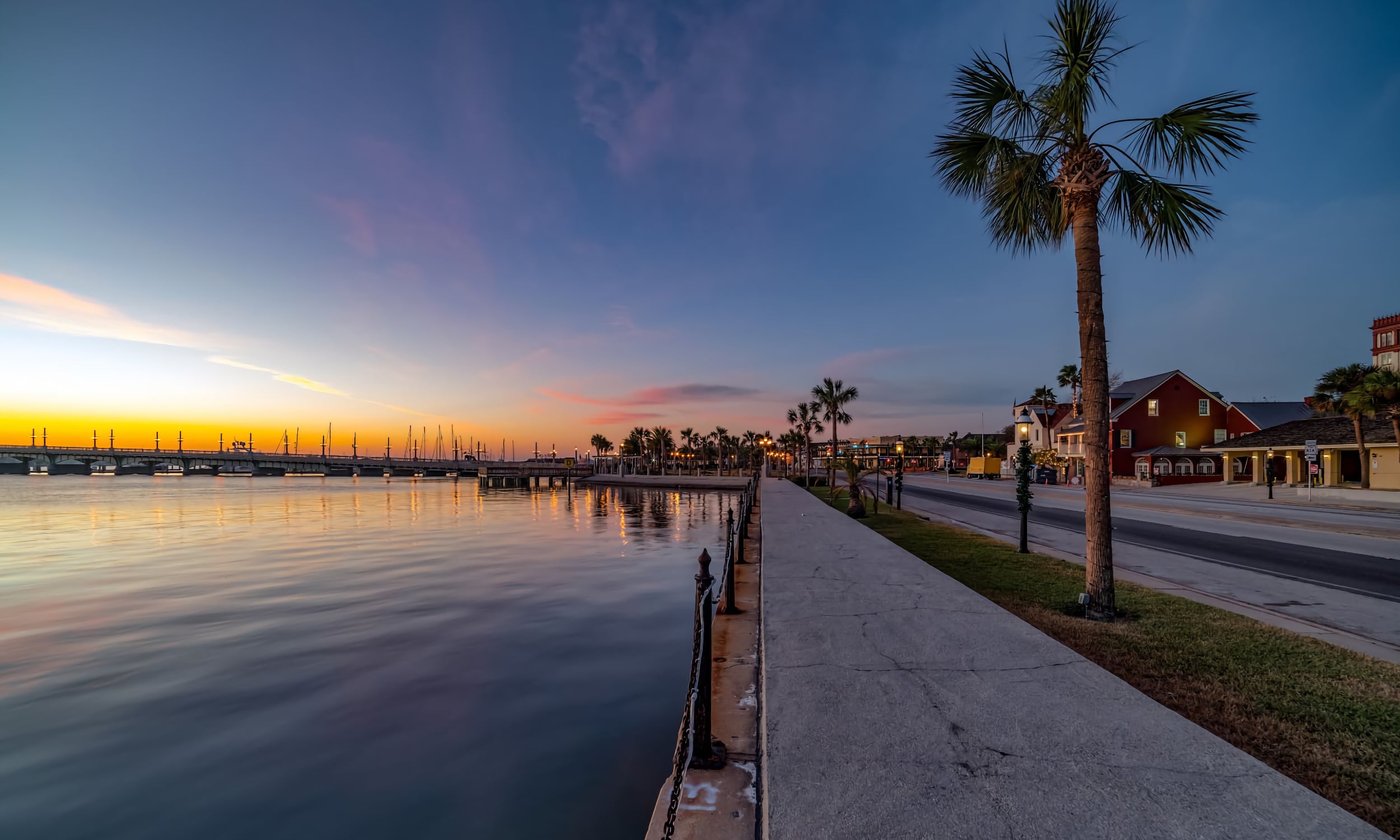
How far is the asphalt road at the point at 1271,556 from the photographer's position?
10305 millimetres

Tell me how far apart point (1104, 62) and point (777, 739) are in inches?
384

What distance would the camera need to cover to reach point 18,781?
6180 millimetres

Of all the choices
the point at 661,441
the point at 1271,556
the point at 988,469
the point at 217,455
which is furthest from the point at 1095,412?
the point at 217,455

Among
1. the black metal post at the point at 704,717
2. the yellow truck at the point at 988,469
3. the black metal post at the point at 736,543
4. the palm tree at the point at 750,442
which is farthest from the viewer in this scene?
the palm tree at the point at 750,442

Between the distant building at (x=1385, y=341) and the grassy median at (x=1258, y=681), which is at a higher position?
the distant building at (x=1385, y=341)

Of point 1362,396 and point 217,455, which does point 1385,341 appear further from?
point 217,455

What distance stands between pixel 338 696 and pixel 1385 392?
49130 millimetres

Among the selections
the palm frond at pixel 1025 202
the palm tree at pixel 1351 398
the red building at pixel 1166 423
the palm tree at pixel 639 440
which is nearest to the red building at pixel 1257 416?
the red building at pixel 1166 423

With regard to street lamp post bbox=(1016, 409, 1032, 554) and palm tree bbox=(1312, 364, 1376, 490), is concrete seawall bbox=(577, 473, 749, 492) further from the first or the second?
street lamp post bbox=(1016, 409, 1032, 554)

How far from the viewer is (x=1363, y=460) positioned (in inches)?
1363

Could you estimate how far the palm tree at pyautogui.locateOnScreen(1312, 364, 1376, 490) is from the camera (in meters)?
32.7

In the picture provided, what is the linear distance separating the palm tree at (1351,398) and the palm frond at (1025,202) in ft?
127

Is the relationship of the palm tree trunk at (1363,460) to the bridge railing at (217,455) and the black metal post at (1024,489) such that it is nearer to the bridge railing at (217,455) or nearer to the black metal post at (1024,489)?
the black metal post at (1024,489)

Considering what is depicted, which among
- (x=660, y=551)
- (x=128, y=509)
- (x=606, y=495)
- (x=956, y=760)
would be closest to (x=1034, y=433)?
(x=606, y=495)
